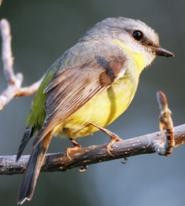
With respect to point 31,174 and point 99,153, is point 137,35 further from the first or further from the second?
point 31,174

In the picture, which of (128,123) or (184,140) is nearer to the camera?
(184,140)

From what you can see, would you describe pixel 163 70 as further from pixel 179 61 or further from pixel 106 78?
pixel 106 78

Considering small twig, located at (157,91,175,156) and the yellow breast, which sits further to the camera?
the yellow breast

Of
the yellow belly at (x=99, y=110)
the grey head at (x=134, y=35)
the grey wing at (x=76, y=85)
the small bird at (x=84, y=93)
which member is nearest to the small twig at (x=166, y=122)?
the small bird at (x=84, y=93)

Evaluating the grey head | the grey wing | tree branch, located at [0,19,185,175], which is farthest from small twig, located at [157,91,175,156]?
the grey head

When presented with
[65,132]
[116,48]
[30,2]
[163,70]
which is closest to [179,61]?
[163,70]

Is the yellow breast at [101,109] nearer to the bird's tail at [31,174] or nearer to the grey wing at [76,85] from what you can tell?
the grey wing at [76,85]

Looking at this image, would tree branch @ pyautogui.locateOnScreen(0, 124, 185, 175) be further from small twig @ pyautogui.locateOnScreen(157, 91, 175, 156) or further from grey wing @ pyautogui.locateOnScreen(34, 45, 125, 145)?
grey wing @ pyautogui.locateOnScreen(34, 45, 125, 145)
